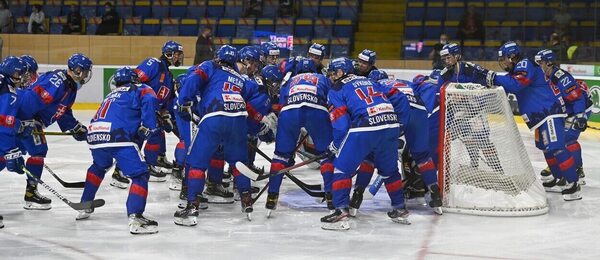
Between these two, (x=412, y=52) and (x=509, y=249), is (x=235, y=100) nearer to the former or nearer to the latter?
(x=509, y=249)

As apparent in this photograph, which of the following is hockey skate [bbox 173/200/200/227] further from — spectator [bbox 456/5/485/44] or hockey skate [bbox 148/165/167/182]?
spectator [bbox 456/5/485/44]

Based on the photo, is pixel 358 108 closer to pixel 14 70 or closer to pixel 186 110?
pixel 186 110

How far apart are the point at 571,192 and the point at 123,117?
135 inches

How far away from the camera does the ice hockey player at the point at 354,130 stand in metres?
6.01

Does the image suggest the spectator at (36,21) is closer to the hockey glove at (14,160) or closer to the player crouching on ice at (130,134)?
the hockey glove at (14,160)

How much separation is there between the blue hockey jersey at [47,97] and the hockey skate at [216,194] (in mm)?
1189

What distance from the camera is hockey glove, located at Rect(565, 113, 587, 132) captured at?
7.63 metres

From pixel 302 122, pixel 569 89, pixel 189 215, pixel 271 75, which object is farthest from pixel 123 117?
pixel 569 89

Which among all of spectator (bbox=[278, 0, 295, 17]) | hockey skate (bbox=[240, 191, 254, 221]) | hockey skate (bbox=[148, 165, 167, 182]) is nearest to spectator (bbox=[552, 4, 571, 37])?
spectator (bbox=[278, 0, 295, 17])

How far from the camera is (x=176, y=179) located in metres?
7.72

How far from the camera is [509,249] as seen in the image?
563 cm

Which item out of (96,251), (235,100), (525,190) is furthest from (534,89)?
(96,251)

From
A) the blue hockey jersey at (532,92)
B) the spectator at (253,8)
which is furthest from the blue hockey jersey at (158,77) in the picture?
the spectator at (253,8)

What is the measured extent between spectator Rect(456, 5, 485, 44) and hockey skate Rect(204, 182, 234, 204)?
722 centimetres
